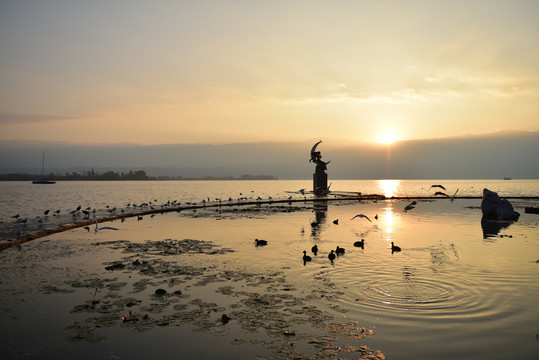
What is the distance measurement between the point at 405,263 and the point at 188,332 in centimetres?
1201

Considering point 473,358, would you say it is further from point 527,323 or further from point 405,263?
point 405,263

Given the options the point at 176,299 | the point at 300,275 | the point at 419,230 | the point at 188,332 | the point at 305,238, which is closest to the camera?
the point at 188,332

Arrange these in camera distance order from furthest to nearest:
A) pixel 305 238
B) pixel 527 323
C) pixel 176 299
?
pixel 305 238 → pixel 176 299 → pixel 527 323

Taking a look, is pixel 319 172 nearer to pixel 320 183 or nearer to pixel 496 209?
pixel 320 183

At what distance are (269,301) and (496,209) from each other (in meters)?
38.1

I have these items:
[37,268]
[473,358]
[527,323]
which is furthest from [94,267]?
[527,323]

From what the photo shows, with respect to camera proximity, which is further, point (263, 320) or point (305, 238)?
point (305, 238)

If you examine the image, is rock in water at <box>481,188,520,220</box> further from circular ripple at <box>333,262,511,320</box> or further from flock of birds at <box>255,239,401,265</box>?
circular ripple at <box>333,262,511,320</box>

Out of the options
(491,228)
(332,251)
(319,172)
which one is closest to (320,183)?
(319,172)

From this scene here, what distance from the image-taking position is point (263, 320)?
33.4 feet

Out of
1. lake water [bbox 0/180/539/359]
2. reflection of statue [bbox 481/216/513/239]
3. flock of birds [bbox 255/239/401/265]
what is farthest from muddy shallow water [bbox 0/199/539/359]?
reflection of statue [bbox 481/216/513/239]

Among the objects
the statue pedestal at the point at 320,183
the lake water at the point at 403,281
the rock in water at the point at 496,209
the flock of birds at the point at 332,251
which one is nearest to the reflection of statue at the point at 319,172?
the statue pedestal at the point at 320,183

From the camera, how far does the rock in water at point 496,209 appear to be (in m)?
39.0

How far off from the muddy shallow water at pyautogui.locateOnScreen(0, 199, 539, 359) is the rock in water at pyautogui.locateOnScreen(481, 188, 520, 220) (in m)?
18.6
